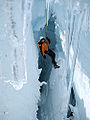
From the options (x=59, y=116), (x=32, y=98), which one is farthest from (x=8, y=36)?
(x=59, y=116)

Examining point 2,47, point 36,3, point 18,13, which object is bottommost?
point 2,47

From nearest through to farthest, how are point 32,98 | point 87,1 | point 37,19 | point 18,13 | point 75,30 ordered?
point 87,1 → point 75,30 → point 18,13 → point 32,98 → point 37,19

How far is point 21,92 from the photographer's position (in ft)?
4.47

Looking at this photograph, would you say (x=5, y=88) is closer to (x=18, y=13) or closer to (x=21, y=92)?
(x=21, y=92)

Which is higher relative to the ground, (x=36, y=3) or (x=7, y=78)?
(x=36, y=3)

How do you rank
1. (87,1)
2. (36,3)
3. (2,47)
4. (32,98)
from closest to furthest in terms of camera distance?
(87,1), (2,47), (32,98), (36,3)

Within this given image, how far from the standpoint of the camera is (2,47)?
112cm

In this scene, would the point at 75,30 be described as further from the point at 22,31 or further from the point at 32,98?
the point at 32,98

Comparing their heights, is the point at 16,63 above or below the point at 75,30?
below

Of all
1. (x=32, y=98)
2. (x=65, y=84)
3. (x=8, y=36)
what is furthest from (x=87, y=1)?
(x=32, y=98)

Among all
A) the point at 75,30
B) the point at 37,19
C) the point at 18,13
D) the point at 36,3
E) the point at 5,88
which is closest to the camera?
the point at 75,30

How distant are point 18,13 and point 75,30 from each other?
0.48 metres

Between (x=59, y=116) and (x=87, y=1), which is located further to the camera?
(x=59, y=116)

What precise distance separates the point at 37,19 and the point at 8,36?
115 centimetres
